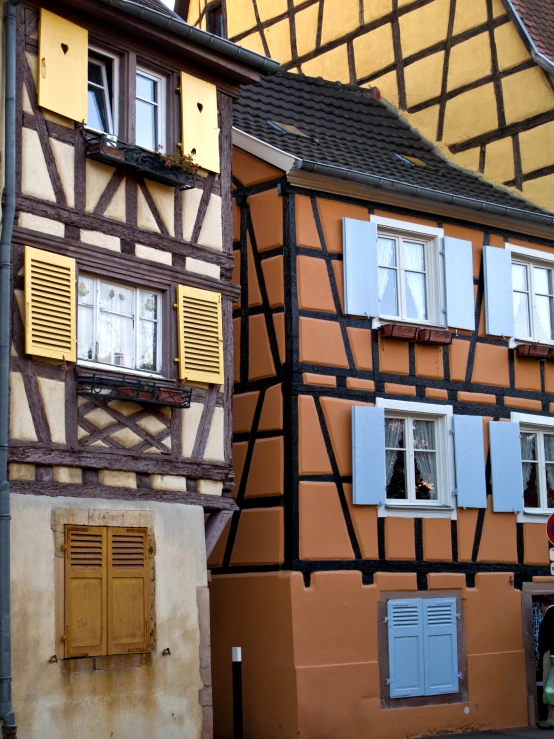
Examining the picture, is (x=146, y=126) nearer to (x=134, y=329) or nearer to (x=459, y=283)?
(x=134, y=329)

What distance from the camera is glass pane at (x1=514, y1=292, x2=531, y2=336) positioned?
17.9 m

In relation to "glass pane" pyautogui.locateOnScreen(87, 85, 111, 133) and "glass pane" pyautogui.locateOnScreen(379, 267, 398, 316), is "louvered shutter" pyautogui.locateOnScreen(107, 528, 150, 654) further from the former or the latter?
"glass pane" pyautogui.locateOnScreen(379, 267, 398, 316)

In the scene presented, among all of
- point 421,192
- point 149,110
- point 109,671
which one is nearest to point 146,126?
point 149,110

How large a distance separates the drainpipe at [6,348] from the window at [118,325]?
1.07m

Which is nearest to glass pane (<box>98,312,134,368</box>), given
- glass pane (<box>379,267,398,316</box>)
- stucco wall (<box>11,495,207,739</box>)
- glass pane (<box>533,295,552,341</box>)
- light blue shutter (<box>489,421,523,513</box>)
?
stucco wall (<box>11,495,207,739</box>)

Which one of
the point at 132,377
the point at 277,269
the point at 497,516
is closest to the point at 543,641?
the point at 497,516

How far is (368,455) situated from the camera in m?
15.5

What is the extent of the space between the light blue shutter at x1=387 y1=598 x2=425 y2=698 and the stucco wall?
322 centimetres

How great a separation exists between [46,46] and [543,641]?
9293 mm

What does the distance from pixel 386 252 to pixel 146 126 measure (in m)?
4.06

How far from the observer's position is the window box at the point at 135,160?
12.9 meters

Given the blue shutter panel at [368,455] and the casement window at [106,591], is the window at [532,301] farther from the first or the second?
the casement window at [106,591]

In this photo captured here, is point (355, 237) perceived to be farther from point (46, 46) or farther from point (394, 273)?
point (46, 46)

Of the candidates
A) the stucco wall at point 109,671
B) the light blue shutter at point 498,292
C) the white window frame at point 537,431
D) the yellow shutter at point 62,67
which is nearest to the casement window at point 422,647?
the white window frame at point 537,431
